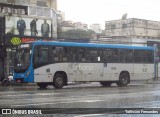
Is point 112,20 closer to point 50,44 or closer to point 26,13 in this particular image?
point 26,13

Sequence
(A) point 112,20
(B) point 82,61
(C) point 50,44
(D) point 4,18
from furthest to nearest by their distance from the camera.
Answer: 1. (A) point 112,20
2. (D) point 4,18
3. (B) point 82,61
4. (C) point 50,44

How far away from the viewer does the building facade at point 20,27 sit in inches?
1436

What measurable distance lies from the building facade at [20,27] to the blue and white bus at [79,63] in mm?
8964

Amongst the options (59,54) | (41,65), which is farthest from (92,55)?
(41,65)

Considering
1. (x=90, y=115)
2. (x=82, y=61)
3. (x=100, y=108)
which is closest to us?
(x=90, y=115)

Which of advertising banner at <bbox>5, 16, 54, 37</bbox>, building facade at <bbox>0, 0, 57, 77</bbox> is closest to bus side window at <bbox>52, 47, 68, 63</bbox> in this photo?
building facade at <bbox>0, 0, 57, 77</bbox>

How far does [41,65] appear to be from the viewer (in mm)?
25094

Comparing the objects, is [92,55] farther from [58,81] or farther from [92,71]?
[58,81]

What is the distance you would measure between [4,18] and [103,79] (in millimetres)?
14464

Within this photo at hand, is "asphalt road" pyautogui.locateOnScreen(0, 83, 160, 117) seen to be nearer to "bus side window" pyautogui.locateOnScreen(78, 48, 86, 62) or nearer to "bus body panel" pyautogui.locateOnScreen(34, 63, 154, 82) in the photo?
"bus body panel" pyautogui.locateOnScreen(34, 63, 154, 82)

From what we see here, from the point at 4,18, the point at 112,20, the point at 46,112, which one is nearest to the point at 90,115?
the point at 46,112

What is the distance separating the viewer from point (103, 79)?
28797 mm

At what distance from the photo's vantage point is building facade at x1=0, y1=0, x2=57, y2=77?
36469 mm

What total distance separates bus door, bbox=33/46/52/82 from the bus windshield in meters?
0.50
